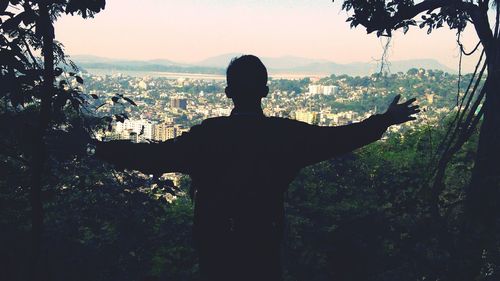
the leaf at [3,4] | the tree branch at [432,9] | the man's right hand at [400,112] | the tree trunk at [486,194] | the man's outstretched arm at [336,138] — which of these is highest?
the tree branch at [432,9]

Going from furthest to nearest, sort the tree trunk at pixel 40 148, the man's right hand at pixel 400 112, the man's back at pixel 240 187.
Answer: the tree trunk at pixel 40 148 → the man's right hand at pixel 400 112 → the man's back at pixel 240 187

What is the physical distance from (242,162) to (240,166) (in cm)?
2

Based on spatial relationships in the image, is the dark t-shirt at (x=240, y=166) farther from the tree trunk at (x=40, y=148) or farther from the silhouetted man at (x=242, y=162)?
the tree trunk at (x=40, y=148)

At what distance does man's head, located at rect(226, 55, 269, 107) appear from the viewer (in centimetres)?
178

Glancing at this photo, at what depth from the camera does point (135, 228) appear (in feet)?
16.5

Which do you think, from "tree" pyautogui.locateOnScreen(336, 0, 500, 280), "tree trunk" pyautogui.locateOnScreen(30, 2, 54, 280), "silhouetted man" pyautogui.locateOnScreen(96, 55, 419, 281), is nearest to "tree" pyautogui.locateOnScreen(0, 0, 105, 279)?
"tree trunk" pyautogui.locateOnScreen(30, 2, 54, 280)

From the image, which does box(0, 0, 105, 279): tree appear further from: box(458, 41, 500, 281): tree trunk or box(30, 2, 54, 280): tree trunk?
box(458, 41, 500, 281): tree trunk

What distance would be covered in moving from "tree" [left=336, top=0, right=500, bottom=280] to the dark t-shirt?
2670mm

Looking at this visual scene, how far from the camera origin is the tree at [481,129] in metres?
4.29

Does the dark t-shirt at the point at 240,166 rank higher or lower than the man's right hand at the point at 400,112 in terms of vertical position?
lower

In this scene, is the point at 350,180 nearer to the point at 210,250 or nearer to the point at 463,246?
the point at 463,246

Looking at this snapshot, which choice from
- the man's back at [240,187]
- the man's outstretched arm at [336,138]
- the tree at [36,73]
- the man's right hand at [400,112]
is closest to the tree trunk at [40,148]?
the tree at [36,73]

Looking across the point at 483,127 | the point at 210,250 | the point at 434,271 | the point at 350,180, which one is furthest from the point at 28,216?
the point at 350,180

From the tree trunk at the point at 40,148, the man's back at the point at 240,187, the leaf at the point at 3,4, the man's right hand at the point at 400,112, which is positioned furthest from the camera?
the tree trunk at the point at 40,148
